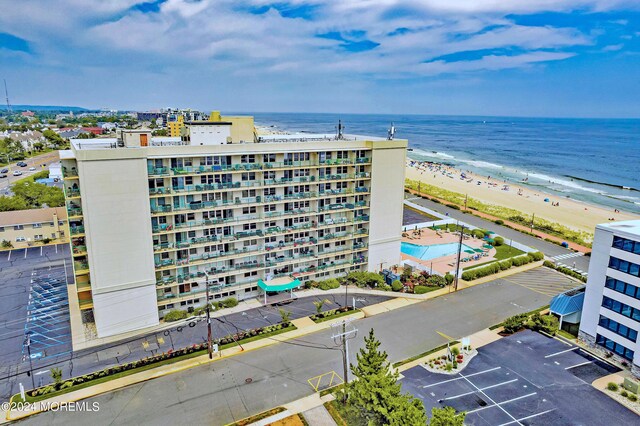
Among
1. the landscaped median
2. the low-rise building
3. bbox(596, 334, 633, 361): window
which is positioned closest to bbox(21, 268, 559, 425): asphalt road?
the landscaped median

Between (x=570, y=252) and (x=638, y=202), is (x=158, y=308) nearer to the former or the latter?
(x=570, y=252)

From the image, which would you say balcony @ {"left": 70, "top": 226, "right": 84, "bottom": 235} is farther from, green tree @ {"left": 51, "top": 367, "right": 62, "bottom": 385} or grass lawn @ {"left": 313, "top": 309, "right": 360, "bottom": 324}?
grass lawn @ {"left": 313, "top": 309, "right": 360, "bottom": 324}

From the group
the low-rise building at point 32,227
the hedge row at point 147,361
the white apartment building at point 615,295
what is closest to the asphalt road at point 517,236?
the white apartment building at point 615,295

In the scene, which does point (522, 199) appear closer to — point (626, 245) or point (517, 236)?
point (517, 236)

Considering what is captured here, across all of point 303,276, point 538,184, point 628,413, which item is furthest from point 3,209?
point 538,184

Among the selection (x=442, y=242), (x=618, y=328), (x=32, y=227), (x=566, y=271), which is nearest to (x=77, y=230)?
(x=32, y=227)

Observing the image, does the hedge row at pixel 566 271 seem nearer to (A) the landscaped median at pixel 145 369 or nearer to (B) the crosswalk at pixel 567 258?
(B) the crosswalk at pixel 567 258

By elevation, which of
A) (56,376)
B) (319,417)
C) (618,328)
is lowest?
(319,417)
